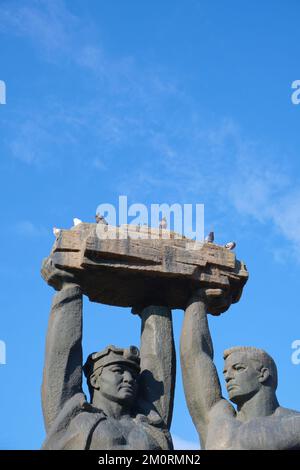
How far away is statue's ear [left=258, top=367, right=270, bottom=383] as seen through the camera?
1523 centimetres

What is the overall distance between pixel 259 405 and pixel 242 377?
15.9 inches

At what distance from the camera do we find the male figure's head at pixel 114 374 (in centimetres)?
1509

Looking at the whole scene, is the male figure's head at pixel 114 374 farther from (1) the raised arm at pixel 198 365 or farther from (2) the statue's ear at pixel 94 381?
(1) the raised arm at pixel 198 365

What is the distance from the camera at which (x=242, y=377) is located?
15.2 meters

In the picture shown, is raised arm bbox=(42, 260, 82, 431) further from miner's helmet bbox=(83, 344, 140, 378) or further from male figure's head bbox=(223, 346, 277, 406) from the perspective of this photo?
male figure's head bbox=(223, 346, 277, 406)

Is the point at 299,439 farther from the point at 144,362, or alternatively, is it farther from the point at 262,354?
the point at 144,362

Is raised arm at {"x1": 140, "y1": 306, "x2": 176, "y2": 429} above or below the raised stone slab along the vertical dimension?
below

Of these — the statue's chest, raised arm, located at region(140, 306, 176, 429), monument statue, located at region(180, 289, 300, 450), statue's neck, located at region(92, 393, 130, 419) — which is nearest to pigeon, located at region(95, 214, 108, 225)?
raised arm, located at region(140, 306, 176, 429)

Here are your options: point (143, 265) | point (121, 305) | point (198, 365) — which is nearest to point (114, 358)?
point (198, 365)

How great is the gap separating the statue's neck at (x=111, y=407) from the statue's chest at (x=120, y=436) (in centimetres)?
18

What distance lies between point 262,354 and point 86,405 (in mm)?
2285

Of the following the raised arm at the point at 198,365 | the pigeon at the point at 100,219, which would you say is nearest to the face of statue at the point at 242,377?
the raised arm at the point at 198,365

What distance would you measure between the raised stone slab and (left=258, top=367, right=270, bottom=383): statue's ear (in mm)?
1335
